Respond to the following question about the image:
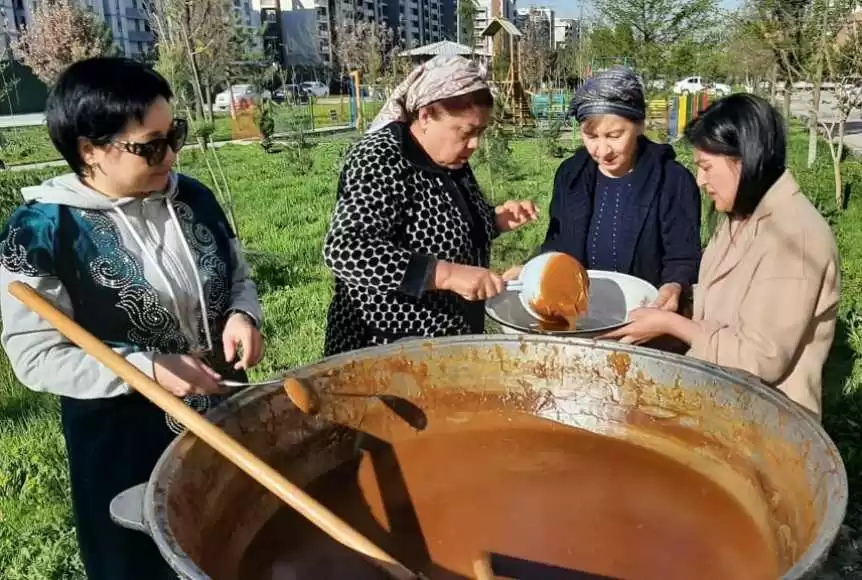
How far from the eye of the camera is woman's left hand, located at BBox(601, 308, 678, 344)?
5.98 feet

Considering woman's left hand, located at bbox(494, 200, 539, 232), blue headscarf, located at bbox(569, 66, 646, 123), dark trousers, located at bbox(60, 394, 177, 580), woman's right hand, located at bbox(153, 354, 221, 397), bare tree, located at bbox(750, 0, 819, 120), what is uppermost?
bare tree, located at bbox(750, 0, 819, 120)

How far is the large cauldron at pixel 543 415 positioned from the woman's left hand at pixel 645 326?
0.32 m

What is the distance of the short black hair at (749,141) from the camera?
1.82m

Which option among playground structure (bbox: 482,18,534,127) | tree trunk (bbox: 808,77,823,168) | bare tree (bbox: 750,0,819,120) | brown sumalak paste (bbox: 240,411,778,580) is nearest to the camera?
brown sumalak paste (bbox: 240,411,778,580)

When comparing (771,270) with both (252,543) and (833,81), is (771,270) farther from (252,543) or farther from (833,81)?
(833,81)

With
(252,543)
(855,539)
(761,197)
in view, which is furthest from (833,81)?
(252,543)

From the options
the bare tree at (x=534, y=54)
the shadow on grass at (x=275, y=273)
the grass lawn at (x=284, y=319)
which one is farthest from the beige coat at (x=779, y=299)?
the bare tree at (x=534, y=54)

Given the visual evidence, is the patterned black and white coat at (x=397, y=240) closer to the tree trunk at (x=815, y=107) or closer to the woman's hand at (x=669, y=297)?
the woman's hand at (x=669, y=297)

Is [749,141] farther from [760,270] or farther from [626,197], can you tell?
[626,197]

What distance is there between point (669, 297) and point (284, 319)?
9.81ft

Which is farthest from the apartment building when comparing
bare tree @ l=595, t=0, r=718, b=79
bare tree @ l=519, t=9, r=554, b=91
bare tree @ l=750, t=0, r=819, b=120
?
bare tree @ l=750, t=0, r=819, b=120

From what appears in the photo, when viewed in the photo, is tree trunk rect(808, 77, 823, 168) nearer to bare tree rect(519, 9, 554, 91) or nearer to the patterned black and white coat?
the patterned black and white coat

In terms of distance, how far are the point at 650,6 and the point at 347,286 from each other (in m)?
12.1

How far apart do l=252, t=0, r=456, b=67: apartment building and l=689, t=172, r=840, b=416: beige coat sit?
2883cm
